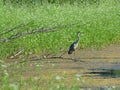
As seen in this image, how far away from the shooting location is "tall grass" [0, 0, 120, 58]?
48.8ft

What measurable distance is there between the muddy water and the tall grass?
49 centimetres

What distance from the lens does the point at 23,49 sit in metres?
13.6

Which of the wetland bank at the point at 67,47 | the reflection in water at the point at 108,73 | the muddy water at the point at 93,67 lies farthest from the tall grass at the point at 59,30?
the reflection in water at the point at 108,73

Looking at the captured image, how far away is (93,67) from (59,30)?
2.77 meters

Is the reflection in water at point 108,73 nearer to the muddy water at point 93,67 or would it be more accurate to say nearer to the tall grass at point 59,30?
the muddy water at point 93,67

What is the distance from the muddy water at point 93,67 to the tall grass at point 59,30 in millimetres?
494

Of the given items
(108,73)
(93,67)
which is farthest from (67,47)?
(108,73)

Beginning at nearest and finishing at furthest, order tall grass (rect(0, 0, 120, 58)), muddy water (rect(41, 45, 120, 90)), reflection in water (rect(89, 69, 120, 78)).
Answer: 1. muddy water (rect(41, 45, 120, 90))
2. reflection in water (rect(89, 69, 120, 78))
3. tall grass (rect(0, 0, 120, 58))

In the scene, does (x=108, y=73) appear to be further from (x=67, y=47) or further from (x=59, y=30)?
(x=67, y=47)

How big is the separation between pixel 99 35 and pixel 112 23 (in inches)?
70.6

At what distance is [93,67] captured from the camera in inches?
528

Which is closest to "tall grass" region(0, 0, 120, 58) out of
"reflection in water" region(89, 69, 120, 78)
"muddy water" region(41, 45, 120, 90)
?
"muddy water" region(41, 45, 120, 90)

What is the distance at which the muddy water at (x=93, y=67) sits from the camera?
1103 centimetres

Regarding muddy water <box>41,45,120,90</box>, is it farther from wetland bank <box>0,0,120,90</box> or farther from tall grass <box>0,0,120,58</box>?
tall grass <box>0,0,120,58</box>
